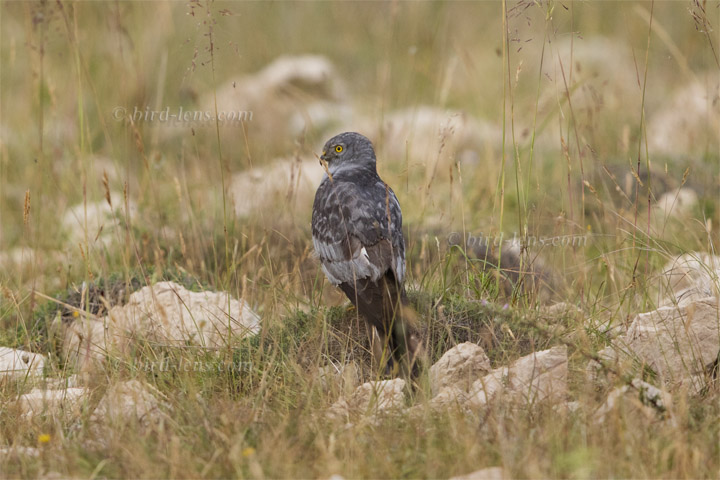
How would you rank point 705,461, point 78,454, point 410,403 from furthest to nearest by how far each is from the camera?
1. point 410,403
2. point 78,454
3. point 705,461

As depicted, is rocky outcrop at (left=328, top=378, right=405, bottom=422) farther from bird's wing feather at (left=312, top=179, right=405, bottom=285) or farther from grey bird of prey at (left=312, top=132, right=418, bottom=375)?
bird's wing feather at (left=312, top=179, right=405, bottom=285)

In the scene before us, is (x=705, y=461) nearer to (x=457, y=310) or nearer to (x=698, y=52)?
(x=457, y=310)

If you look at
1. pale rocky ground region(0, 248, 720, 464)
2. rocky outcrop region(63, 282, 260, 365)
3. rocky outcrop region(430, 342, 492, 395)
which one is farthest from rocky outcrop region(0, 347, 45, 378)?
rocky outcrop region(430, 342, 492, 395)

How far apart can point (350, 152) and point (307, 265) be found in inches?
43.9

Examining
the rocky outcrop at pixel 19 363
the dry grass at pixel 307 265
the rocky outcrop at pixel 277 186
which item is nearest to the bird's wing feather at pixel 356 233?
the dry grass at pixel 307 265

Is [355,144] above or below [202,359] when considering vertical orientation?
above

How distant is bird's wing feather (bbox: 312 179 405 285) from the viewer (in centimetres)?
372

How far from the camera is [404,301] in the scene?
3607 mm

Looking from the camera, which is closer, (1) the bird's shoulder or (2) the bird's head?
(1) the bird's shoulder

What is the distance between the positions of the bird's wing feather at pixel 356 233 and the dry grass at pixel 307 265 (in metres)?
0.16

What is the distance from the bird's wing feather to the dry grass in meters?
0.16

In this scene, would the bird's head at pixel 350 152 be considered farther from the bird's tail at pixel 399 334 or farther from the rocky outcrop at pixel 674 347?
the rocky outcrop at pixel 674 347

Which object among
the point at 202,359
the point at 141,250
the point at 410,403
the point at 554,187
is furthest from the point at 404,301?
the point at 554,187

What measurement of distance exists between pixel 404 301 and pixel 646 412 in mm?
1239
